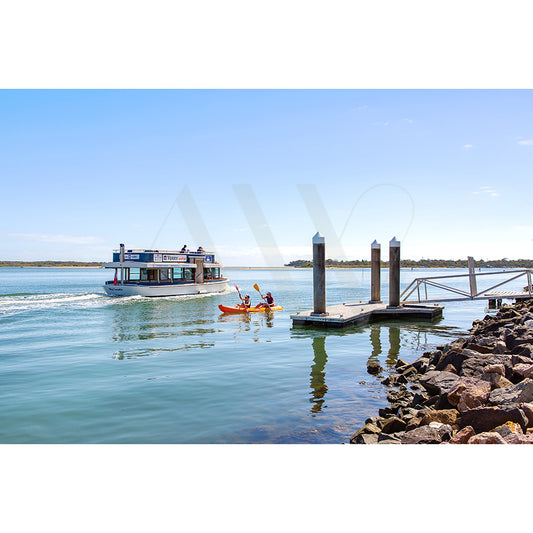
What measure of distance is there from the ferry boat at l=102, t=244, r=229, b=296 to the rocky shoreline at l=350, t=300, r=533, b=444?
3067 cm

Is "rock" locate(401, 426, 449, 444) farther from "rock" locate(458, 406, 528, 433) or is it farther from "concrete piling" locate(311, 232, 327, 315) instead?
"concrete piling" locate(311, 232, 327, 315)

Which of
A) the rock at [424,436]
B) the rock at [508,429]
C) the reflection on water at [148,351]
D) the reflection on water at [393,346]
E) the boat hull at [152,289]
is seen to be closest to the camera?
the rock at [508,429]

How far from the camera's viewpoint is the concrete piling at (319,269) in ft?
62.0

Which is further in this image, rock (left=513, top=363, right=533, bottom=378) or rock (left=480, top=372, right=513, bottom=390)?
rock (left=513, top=363, right=533, bottom=378)

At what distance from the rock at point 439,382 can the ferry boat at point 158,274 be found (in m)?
32.2

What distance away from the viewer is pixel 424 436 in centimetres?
577

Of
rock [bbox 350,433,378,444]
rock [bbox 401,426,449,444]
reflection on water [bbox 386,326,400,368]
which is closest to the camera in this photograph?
rock [bbox 401,426,449,444]

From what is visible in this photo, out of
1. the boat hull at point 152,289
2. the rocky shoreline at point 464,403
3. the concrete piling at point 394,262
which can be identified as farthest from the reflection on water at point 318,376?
the boat hull at point 152,289

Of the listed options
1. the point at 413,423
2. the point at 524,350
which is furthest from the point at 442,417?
the point at 524,350

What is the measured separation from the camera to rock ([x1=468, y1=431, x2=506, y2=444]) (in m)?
5.10

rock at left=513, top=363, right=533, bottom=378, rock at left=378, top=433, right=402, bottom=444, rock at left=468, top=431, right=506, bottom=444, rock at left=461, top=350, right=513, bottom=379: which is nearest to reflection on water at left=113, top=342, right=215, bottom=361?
rock at left=461, top=350, right=513, bottom=379

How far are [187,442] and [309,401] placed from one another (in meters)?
3.01

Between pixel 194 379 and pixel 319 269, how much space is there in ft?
30.9

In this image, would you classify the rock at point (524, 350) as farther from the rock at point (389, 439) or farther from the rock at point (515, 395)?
the rock at point (389, 439)
